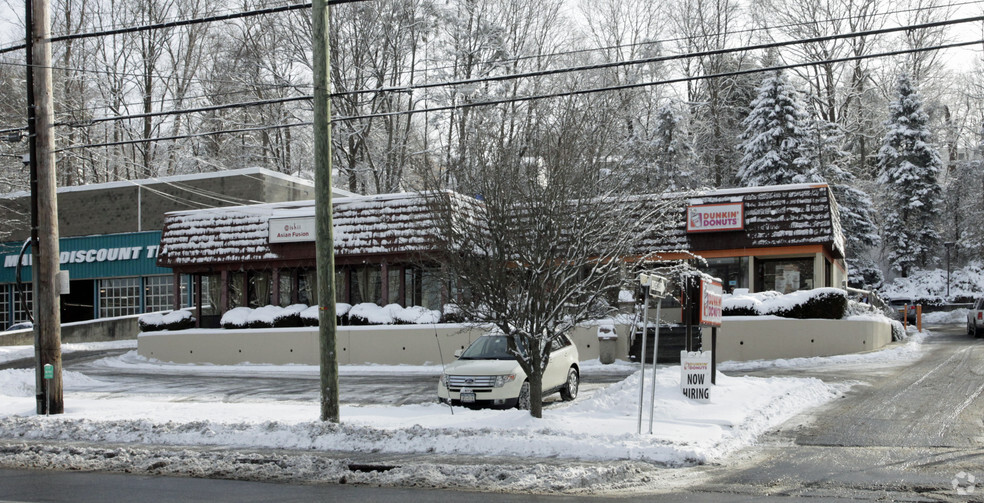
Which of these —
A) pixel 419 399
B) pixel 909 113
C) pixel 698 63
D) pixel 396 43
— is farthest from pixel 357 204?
pixel 909 113

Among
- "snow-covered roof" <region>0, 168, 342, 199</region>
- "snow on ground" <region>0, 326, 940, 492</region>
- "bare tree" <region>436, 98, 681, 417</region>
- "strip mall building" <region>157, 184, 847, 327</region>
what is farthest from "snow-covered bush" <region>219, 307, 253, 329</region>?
"bare tree" <region>436, 98, 681, 417</region>

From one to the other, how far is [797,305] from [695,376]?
453 inches

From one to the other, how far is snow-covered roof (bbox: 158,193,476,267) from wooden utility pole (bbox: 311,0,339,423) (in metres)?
13.6

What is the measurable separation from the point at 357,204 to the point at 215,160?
2222 centimetres

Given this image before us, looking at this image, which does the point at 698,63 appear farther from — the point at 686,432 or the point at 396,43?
the point at 686,432

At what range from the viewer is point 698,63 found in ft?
154

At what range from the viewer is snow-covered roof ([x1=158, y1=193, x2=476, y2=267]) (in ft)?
93.2

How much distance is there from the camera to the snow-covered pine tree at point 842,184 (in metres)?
43.2

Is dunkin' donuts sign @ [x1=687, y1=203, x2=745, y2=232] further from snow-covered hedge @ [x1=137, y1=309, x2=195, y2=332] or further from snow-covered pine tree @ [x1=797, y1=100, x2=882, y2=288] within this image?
snow-covered hedge @ [x1=137, y1=309, x2=195, y2=332]

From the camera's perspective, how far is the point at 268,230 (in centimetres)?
3023

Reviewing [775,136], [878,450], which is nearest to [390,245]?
[878,450]

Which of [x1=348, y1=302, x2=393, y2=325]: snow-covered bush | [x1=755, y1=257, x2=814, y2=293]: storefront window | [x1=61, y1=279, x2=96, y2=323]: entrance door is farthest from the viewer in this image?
[x1=61, y1=279, x2=96, y2=323]: entrance door

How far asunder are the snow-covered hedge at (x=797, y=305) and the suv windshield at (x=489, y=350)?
1081 centimetres

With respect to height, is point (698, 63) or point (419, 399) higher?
point (698, 63)
